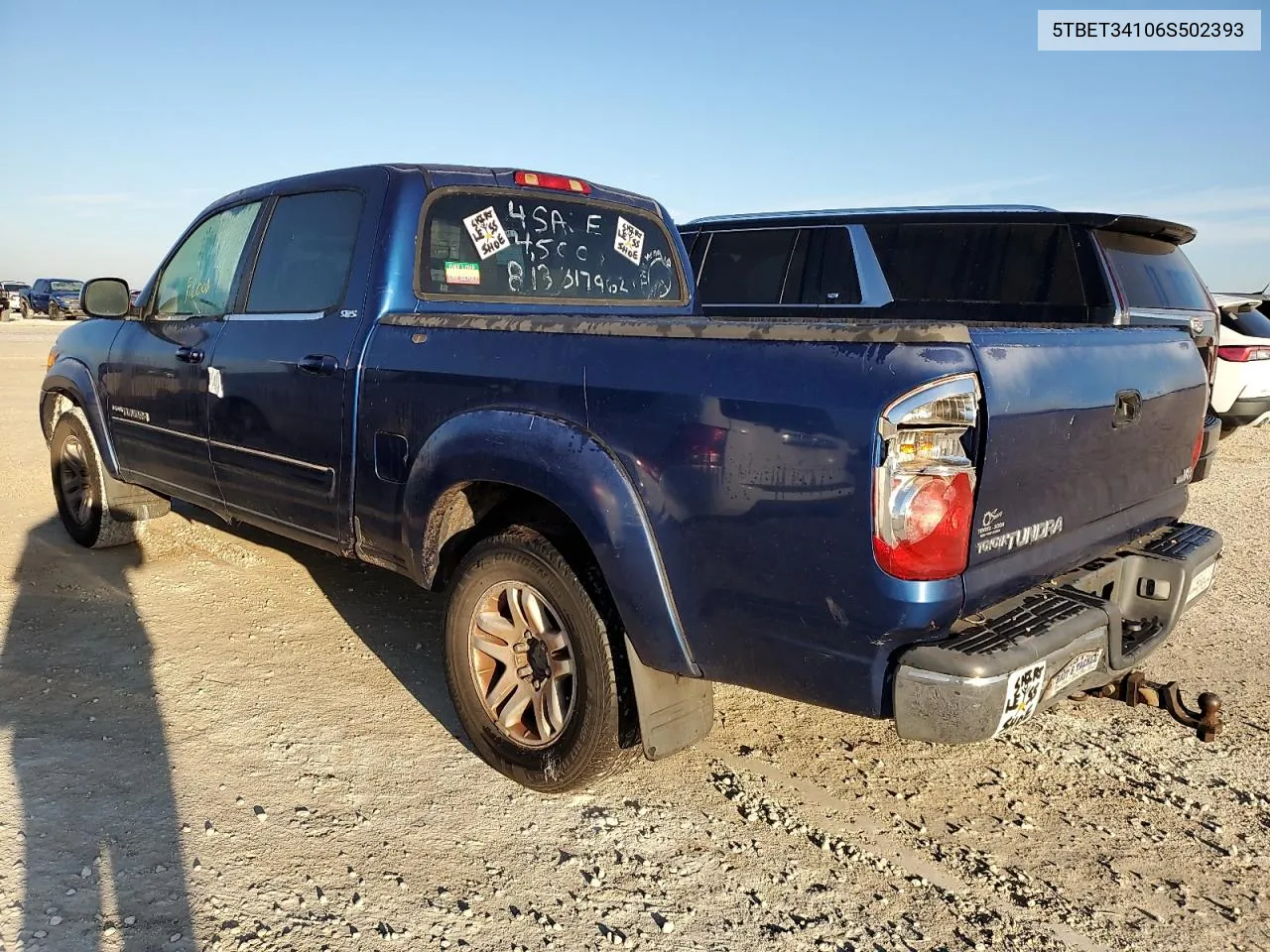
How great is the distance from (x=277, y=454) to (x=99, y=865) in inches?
65.9

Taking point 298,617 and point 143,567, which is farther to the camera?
point 143,567

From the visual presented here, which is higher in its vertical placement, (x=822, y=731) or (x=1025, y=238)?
(x=1025, y=238)

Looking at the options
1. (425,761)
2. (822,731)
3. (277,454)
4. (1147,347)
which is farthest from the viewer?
(277,454)

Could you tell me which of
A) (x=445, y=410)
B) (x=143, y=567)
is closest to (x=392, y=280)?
(x=445, y=410)

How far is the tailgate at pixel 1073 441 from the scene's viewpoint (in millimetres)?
2305

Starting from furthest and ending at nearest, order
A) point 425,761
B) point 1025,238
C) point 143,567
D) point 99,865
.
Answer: point 1025,238 < point 143,567 < point 425,761 < point 99,865

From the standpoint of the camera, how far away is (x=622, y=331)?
8.79 feet

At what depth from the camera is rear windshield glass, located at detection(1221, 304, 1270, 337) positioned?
350 inches

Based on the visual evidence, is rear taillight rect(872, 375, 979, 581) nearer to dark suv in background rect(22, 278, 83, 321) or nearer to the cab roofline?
the cab roofline

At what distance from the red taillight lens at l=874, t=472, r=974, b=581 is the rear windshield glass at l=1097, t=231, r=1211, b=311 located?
4765 mm

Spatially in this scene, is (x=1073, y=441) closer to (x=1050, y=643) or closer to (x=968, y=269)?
(x=1050, y=643)

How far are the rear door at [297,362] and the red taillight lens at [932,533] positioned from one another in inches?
83.8

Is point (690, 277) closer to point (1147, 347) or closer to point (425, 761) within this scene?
point (1147, 347)

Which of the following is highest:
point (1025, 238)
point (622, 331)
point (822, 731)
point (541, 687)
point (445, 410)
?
point (1025, 238)
